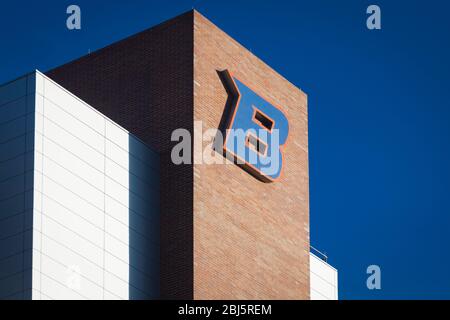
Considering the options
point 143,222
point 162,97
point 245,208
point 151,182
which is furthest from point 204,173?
point 162,97

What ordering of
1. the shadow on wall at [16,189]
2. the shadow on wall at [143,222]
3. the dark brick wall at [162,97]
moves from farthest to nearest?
the dark brick wall at [162,97], the shadow on wall at [143,222], the shadow on wall at [16,189]

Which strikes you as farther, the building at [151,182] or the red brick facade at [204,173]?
the red brick facade at [204,173]

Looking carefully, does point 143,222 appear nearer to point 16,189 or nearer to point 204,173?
point 204,173

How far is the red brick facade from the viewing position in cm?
4728

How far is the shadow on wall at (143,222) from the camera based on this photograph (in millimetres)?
46688

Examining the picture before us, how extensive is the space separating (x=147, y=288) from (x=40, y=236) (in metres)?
5.77

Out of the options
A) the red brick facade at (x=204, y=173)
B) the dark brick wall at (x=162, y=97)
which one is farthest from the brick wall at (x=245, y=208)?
the dark brick wall at (x=162, y=97)

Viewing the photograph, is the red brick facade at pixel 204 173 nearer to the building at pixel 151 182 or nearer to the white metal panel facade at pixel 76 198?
the building at pixel 151 182

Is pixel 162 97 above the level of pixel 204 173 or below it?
above

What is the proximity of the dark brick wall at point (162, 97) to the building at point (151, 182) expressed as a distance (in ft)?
0.17

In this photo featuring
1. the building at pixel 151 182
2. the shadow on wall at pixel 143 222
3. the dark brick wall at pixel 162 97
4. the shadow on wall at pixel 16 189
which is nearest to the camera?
the shadow on wall at pixel 16 189

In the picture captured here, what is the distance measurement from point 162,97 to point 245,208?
503 centimetres

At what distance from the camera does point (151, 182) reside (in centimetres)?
4856

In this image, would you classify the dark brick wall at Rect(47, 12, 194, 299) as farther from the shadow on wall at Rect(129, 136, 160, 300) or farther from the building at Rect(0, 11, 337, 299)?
the shadow on wall at Rect(129, 136, 160, 300)
